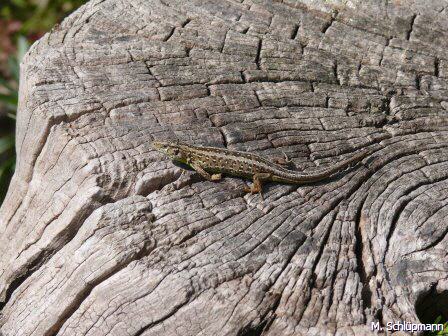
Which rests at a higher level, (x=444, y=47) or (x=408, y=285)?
(x=444, y=47)

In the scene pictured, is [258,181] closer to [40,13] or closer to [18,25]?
[40,13]

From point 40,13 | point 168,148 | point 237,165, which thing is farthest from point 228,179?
point 40,13

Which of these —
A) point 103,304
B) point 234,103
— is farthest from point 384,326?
point 234,103

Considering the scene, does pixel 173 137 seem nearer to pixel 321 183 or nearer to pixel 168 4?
pixel 321 183

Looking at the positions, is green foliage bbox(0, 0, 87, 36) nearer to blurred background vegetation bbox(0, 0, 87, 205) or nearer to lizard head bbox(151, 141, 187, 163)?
blurred background vegetation bbox(0, 0, 87, 205)

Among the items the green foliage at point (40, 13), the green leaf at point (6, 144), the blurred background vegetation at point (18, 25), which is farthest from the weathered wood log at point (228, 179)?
the green foliage at point (40, 13)
